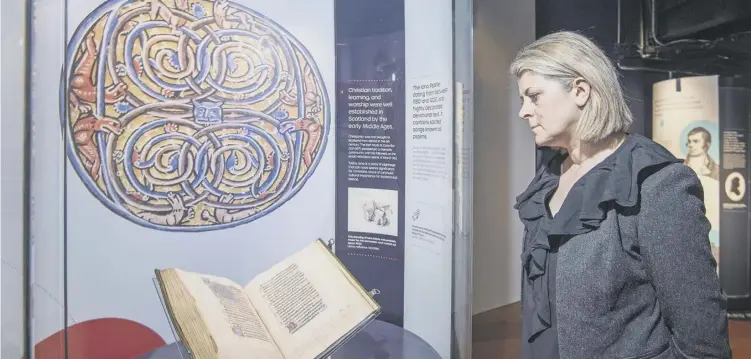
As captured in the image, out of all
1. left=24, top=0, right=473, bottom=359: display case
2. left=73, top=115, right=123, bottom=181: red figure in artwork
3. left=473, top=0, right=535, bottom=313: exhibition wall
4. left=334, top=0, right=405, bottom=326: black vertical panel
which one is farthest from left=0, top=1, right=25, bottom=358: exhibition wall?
left=473, top=0, right=535, bottom=313: exhibition wall

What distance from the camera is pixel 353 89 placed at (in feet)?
4.39

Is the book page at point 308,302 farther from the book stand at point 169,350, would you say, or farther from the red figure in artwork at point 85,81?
the red figure in artwork at point 85,81

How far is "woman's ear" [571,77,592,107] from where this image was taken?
1079 millimetres

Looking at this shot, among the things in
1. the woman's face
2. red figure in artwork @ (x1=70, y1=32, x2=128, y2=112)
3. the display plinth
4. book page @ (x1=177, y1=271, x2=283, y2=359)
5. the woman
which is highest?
red figure in artwork @ (x1=70, y1=32, x2=128, y2=112)

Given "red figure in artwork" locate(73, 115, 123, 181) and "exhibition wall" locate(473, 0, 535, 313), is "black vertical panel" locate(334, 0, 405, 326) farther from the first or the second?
"exhibition wall" locate(473, 0, 535, 313)

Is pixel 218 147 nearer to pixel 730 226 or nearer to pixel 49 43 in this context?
pixel 49 43

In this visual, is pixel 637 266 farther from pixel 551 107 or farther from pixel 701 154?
pixel 701 154

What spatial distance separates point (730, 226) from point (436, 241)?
8.06ft

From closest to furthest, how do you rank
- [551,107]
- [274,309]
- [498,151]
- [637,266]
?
[637,266]
[551,107]
[274,309]
[498,151]

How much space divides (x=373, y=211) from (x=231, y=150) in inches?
16.9

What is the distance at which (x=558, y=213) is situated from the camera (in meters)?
1.12

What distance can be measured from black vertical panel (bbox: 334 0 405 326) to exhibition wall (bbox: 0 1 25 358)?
0.83 meters

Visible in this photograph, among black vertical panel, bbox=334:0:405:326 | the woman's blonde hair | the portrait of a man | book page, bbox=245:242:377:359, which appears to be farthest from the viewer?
the portrait of a man

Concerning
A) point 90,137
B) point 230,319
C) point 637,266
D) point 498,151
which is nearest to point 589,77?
point 637,266
